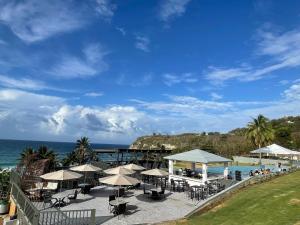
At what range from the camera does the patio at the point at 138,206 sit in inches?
623

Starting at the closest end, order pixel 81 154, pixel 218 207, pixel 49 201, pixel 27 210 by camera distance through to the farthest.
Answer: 1. pixel 27 210
2. pixel 218 207
3. pixel 49 201
4. pixel 81 154

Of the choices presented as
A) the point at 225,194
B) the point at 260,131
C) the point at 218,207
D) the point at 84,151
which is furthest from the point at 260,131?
the point at 218,207

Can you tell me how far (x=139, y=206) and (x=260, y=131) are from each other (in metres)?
40.2

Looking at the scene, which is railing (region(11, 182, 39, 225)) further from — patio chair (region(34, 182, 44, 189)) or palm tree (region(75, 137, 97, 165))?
palm tree (region(75, 137, 97, 165))

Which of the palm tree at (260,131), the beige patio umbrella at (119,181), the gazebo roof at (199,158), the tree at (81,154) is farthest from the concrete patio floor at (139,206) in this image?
the palm tree at (260,131)

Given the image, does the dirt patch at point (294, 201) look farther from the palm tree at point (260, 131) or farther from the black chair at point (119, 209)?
the palm tree at point (260, 131)

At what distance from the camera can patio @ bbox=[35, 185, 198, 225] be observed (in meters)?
15.8

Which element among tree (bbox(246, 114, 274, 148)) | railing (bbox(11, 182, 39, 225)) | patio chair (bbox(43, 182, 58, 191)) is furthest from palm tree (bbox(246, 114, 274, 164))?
railing (bbox(11, 182, 39, 225))

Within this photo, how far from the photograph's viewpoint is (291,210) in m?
14.5

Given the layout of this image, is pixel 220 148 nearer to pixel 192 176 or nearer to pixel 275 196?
pixel 192 176

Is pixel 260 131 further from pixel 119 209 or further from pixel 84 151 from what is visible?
pixel 119 209

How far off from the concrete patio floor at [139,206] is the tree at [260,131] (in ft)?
115

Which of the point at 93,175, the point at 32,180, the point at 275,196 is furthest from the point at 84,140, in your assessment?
the point at 275,196

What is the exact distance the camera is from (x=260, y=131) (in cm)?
5319
